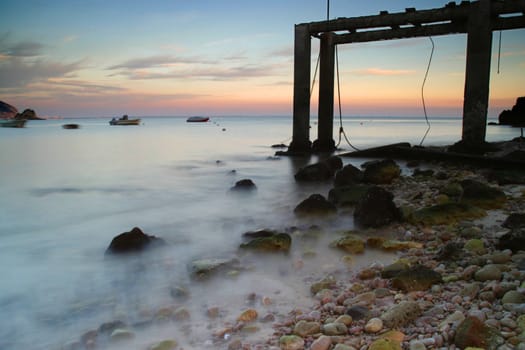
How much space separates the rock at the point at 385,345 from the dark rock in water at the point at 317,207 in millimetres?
3698

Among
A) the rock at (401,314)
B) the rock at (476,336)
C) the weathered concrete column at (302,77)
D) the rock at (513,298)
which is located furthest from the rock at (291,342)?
the weathered concrete column at (302,77)

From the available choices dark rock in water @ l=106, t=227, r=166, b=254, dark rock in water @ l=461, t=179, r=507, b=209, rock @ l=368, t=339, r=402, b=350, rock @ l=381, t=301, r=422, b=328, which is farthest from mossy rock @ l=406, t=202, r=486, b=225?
dark rock in water @ l=106, t=227, r=166, b=254

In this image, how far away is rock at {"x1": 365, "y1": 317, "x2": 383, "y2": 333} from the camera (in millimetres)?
2744

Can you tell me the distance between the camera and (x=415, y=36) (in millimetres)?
11766

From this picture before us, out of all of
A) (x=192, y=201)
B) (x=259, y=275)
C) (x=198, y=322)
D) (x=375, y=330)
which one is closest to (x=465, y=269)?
(x=375, y=330)

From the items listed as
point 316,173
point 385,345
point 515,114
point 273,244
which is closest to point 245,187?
point 316,173

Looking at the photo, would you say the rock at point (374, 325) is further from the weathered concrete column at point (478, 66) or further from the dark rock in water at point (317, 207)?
the weathered concrete column at point (478, 66)

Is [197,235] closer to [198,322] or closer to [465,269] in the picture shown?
[198,322]

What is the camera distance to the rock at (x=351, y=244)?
15.1ft

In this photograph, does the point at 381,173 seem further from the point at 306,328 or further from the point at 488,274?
the point at 306,328

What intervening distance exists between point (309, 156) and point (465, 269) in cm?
1035

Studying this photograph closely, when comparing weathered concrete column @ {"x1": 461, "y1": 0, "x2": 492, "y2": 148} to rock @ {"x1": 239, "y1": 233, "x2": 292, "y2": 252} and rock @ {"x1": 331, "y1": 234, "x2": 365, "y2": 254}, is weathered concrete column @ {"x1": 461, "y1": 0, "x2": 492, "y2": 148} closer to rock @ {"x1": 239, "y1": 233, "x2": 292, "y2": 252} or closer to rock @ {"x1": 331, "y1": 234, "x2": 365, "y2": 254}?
rock @ {"x1": 331, "y1": 234, "x2": 365, "y2": 254}

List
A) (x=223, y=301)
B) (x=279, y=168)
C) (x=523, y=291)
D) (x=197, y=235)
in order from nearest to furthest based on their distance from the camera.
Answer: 1. (x=523, y=291)
2. (x=223, y=301)
3. (x=197, y=235)
4. (x=279, y=168)

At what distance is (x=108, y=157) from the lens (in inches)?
708
